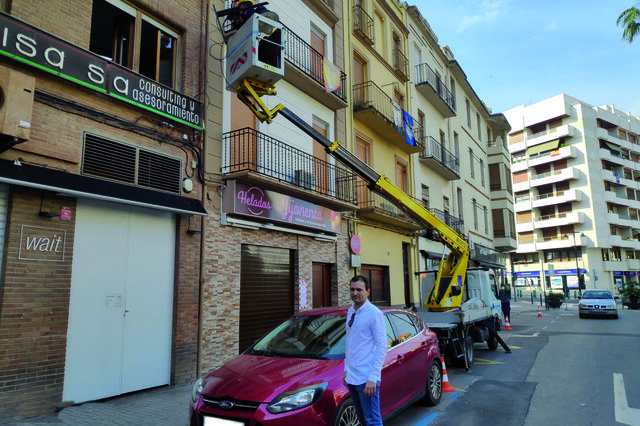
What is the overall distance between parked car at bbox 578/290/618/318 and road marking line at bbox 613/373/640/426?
56.3 ft

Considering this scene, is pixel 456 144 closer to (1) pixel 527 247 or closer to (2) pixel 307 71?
(2) pixel 307 71

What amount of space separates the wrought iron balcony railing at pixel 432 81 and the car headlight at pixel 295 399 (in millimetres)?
19348

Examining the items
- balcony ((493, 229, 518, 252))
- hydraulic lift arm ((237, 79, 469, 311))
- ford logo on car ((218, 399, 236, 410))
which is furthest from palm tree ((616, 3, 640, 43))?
balcony ((493, 229, 518, 252))

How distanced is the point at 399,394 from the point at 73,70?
7186 mm

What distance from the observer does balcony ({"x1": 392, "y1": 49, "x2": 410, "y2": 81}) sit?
19828 mm

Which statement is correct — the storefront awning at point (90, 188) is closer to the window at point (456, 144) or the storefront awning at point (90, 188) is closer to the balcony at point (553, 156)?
the window at point (456, 144)

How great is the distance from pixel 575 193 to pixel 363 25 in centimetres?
5216

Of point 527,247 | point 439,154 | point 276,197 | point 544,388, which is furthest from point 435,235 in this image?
point 527,247

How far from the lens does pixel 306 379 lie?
4.43 meters

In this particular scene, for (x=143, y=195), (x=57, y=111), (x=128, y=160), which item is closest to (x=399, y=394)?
(x=143, y=195)

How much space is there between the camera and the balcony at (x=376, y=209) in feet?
49.9

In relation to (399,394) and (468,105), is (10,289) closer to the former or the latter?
(399,394)

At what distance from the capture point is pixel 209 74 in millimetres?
9820

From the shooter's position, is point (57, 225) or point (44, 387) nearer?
point (44, 387)
